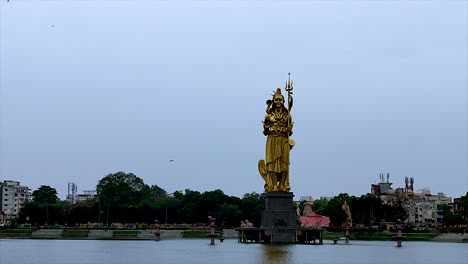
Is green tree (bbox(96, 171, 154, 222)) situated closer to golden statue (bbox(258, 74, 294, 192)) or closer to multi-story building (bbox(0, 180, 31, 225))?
multi-story building (bbox(0, 180, 31, 225))

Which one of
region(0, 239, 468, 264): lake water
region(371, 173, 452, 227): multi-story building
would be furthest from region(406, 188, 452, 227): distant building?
region(0, 239, 468, 264): lake water

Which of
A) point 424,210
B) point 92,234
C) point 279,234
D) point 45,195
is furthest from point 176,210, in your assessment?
point 279,234

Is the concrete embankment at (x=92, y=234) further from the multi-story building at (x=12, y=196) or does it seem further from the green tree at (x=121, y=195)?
the multi-story building at (x=12, y=196)

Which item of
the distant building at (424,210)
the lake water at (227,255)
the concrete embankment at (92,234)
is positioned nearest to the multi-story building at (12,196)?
the concrete embankment at (92,234)

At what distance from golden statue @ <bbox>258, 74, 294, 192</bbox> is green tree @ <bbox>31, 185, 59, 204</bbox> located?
84318mm

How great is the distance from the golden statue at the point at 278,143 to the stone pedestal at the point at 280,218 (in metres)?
0.85

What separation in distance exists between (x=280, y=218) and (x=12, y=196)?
119244 millimetres

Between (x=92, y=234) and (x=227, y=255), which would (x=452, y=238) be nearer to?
(x=92, y=234)

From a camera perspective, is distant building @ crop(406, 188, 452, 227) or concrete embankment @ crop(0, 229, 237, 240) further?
distant building @ crop(406, 188, 452, 227)

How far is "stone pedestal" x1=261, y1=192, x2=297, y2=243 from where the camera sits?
5281cm

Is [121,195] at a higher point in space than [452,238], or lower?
higher

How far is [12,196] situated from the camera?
16075 centimetres

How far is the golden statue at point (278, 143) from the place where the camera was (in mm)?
53812

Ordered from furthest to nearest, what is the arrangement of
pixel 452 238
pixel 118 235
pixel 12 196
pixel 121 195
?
pixel 12 196 → pixel 121 195 → pixel 118 235 → pixel 452 238
